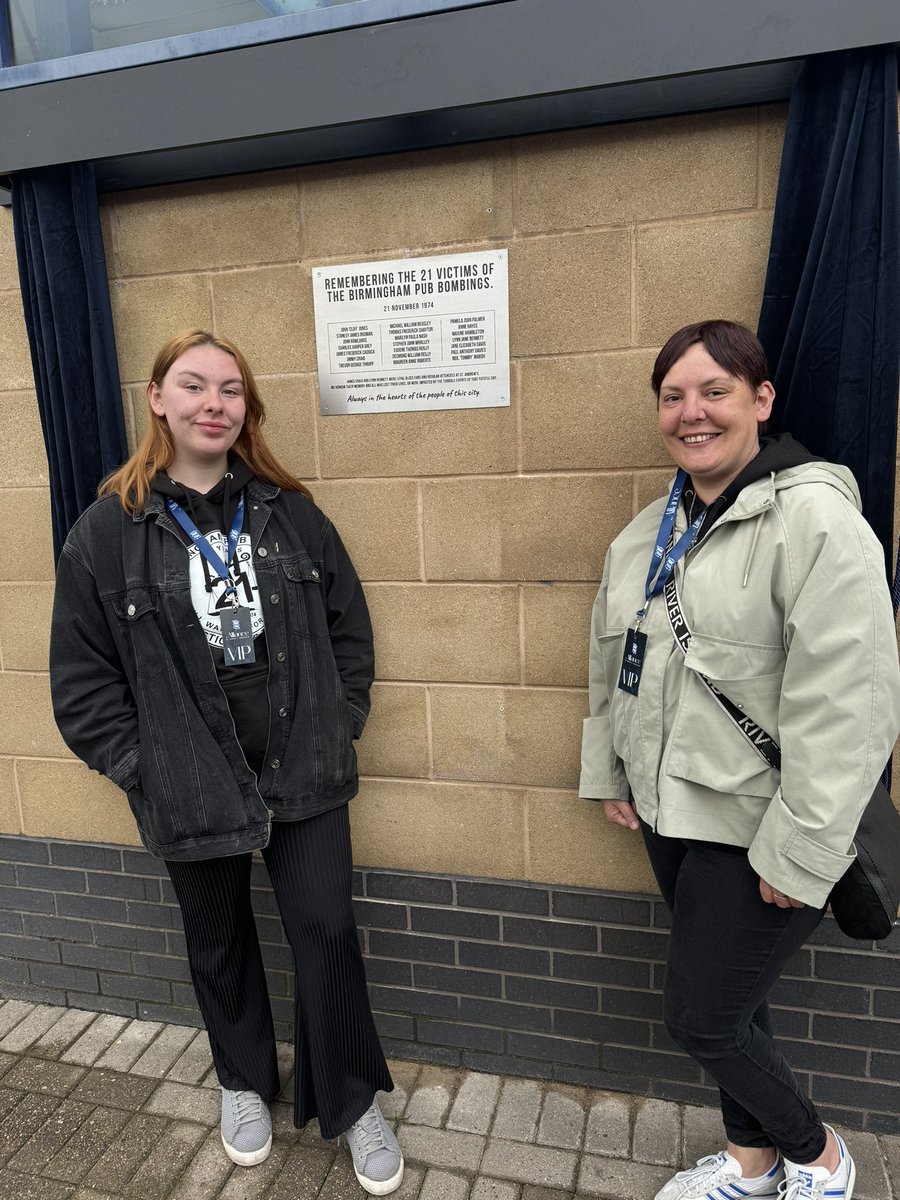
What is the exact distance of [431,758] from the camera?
2.52 metres

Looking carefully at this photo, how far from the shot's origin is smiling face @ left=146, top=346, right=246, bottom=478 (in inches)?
79.0

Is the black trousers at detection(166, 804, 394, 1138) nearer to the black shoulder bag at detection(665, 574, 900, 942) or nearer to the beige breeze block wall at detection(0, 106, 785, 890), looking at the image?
the beige breeze block wall at detection(0, 106, 785, 890)

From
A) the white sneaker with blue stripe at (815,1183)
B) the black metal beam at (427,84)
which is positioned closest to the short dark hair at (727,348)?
the black metal beam at (427,84)

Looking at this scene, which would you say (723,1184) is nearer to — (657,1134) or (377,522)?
(657,1134)

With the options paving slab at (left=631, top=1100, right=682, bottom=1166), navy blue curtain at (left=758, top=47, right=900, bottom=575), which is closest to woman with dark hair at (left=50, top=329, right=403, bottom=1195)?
paving slab at (left=631, top=1100, right=682, bottom=1166)

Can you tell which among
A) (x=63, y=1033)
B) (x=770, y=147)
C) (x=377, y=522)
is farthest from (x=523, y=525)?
(x=63, y=1033)

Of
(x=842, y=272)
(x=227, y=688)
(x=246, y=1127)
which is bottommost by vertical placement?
(x=246, y=1127)

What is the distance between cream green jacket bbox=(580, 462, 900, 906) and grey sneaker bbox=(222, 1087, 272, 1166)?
4.68 feet

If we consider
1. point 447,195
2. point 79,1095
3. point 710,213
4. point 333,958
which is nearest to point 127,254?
point 447,195

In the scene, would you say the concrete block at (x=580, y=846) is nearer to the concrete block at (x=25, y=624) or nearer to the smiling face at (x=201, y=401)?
the smiling face at (x=201, y=401)

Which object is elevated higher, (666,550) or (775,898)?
(666,550)

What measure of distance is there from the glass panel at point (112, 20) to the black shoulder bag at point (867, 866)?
2.13m

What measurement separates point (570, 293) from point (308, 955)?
1875 mm

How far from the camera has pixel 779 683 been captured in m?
1.65
